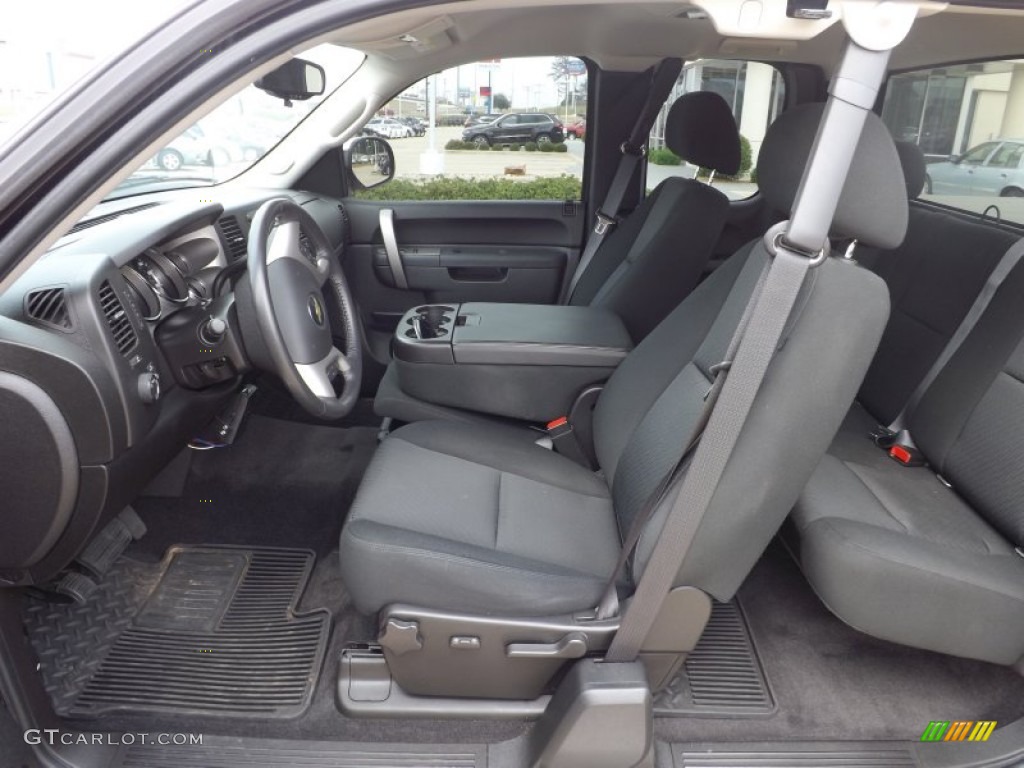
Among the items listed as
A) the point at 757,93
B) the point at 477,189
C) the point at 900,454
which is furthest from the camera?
the point at 477,189

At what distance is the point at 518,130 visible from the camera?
3.12 meters

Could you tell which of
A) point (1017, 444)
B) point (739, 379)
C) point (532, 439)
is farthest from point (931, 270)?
point (739, 379)

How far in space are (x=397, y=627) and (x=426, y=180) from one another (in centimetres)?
234

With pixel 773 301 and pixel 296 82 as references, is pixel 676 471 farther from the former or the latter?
pixel 296 82

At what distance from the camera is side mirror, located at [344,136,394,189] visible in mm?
3059

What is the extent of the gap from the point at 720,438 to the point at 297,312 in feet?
2.97

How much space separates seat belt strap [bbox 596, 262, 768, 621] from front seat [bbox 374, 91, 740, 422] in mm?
1138

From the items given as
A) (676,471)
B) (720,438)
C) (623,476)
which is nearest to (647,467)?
(623,476)

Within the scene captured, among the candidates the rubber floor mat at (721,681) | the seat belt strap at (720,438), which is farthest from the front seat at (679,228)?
the seat belt strap at (720,438)

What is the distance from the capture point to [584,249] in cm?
313

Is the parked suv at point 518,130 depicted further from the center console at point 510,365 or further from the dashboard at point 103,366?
the dashboard at point 103,366

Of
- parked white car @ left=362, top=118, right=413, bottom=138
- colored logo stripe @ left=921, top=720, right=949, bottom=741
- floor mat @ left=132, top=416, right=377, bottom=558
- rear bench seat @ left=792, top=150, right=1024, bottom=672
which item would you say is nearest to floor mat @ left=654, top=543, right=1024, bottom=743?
colored logo stripe @ left=921, top=720, right=949, bottom=741

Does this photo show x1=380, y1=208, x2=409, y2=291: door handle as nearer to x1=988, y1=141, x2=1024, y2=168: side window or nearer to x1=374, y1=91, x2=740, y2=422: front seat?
x1=374, y1=91, x2=740, y2=422: front seat

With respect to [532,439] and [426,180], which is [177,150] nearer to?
[532,439]
